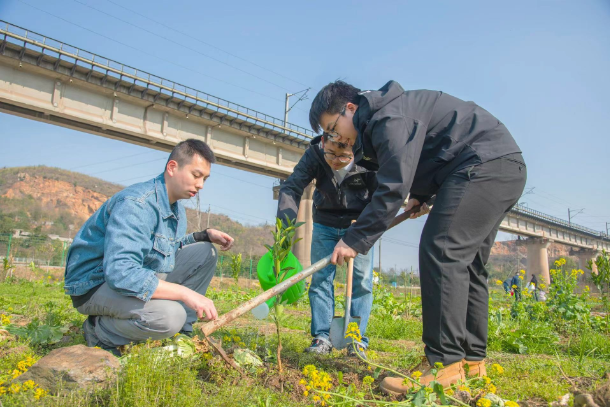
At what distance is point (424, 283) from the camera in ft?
7.32

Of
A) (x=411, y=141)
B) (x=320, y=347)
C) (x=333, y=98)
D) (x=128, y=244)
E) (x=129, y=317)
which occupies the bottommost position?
(x=320, y=347)

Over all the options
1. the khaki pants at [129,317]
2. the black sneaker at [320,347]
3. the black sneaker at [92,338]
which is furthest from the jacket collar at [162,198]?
the black sneaker at [320,347]

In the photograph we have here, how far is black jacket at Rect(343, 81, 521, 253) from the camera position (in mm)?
2295

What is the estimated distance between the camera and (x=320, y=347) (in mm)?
3236

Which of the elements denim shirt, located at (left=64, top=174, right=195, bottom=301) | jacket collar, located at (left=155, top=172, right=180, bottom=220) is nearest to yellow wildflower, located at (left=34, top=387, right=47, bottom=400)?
denim shirt, located at (left=64, top=174, right=195, bottom=301)

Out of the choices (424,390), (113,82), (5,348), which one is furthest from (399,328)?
(113,82)

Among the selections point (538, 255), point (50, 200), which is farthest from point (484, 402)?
point (50, 200)

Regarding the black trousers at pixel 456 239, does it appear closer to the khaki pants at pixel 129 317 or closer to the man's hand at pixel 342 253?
the man's hand at pixel 342 253

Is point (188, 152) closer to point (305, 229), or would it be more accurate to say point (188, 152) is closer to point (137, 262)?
point (137, 262)

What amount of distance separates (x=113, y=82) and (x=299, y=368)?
16408 mm

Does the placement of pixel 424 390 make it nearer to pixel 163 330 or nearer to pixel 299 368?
pixel 299 368

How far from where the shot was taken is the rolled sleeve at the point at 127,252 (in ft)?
7.68

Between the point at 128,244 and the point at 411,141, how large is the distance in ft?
5.79

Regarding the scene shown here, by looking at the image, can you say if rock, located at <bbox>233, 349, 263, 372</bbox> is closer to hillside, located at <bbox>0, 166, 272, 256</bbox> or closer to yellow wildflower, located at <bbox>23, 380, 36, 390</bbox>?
yellow wildflower, located at <bbox>23, 380, 36, 390</bbox>
